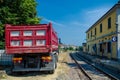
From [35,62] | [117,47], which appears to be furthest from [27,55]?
[117,47]

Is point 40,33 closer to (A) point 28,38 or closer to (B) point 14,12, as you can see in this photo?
(A) point 28,38

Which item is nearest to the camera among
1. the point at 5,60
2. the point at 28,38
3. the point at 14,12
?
the point at 28,38

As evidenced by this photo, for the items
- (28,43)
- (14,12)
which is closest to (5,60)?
(28,43)

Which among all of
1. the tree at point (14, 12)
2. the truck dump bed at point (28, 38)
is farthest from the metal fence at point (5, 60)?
the tree at point (14, 12)

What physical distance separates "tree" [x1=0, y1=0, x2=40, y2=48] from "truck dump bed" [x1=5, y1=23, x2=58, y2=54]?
31.8 ft

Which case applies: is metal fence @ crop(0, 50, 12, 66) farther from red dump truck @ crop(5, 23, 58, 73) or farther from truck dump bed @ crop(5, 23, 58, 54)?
truck dump bed @ crop(5, 23, 58, 54)

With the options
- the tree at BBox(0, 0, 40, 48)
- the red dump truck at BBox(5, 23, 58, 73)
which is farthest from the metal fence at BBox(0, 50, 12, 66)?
the tree at BBox(0, 0, 40, 48)

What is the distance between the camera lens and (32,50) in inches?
644

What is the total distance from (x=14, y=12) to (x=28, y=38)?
12.2 m

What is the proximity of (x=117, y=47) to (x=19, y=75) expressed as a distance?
1652 cm

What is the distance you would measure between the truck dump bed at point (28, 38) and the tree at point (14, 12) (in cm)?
968

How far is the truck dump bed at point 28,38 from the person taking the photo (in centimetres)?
1642

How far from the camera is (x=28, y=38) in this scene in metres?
16.5

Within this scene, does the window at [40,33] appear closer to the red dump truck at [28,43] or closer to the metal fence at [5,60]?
the red dump truck at [28,43]
